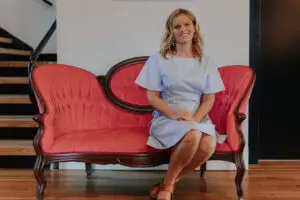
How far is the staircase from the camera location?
3.55 metres

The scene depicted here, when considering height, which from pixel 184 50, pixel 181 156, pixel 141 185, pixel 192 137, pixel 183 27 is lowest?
pixel 141 185

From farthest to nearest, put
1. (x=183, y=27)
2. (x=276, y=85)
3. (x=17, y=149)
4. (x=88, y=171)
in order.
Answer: (x=276, y=85) → (x=17, y=149) → (x=88, y=171) → (x=183, y=27)

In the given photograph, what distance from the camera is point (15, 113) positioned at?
14.0 feet

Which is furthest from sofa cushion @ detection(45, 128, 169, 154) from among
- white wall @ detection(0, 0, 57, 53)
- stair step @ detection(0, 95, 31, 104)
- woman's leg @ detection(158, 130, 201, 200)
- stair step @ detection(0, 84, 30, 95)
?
white wall @ detection(0, 0, 57, 53)

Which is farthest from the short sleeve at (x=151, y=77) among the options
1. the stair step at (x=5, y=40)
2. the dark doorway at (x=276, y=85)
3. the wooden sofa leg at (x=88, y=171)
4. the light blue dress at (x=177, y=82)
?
the stair step at (x=5, y=40)

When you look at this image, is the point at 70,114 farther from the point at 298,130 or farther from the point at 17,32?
the point at 17,32

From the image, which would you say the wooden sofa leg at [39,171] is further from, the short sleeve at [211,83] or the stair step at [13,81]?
the stair step at [13,81]

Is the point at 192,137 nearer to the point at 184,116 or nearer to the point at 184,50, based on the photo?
the point at 184,116

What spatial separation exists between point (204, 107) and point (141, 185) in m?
0.90

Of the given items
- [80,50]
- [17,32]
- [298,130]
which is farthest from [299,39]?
[17,32]

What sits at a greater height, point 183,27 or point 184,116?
point 183,27

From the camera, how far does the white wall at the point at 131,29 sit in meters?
3.47

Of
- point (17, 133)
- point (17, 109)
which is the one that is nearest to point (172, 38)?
point (17, 133)

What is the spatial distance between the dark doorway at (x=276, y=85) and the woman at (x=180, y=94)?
3.79ft
